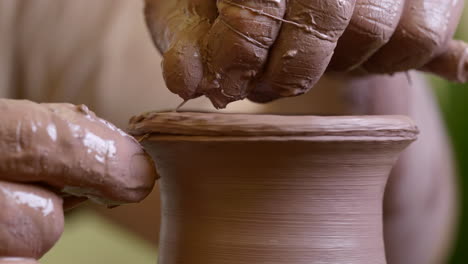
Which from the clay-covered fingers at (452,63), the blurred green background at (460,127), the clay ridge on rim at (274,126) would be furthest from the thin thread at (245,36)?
the blurred green background at (460,127)

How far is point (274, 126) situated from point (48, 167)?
0.94 feet

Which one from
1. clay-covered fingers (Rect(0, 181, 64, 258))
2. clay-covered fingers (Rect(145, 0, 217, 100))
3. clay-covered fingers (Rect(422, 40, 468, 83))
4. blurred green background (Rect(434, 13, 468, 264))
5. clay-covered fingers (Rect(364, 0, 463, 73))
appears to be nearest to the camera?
clay-covered fingers (Rect(0, 181, 64, 258))

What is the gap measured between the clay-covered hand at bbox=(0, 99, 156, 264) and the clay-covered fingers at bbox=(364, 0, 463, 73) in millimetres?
443

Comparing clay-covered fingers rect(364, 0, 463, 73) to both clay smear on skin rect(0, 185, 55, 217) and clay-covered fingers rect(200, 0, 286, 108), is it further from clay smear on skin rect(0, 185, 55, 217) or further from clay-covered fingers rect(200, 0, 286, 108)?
clay smear on skin rect(0, 185, 55, 217)

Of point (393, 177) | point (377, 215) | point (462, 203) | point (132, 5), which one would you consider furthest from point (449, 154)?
point (377, 215)

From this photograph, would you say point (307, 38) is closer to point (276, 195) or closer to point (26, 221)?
point (276, 195)

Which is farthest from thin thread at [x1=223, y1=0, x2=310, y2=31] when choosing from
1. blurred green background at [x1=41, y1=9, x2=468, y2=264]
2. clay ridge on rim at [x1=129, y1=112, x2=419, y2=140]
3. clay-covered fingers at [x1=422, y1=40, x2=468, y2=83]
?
blurred green background at [x1=41, y1=9, x2=468, y2=264]

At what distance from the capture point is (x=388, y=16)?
35.2 inches

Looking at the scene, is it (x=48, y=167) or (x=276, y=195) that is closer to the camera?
(x=48, y=167)

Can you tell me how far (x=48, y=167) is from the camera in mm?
696

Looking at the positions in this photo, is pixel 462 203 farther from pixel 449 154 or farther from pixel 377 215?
pixel 377 215

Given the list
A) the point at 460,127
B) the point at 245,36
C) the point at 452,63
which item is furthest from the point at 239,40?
the point at 460,127

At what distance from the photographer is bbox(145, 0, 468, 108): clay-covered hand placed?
0.77 metres

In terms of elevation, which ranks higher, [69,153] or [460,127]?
[69,153]
